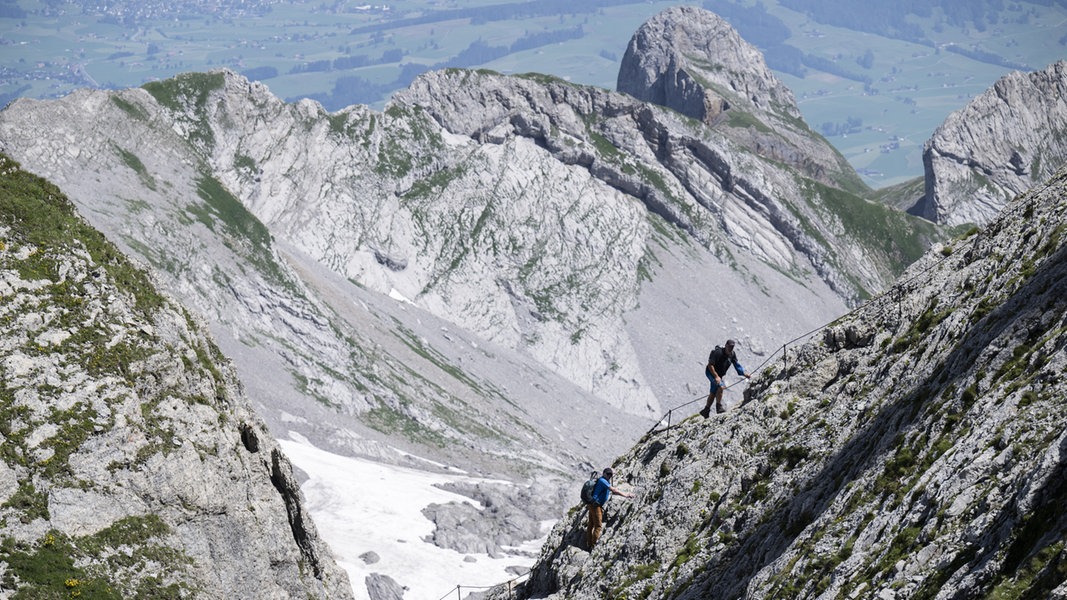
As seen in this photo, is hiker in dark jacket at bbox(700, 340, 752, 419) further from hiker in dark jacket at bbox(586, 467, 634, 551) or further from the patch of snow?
the patch of snow

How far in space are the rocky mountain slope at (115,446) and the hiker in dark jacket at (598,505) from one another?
16809 mm

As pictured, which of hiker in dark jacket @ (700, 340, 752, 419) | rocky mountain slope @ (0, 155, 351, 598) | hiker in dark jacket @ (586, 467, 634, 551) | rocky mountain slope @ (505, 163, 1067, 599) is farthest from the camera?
rocky mountain slope @ (0, 155, 351, 598)

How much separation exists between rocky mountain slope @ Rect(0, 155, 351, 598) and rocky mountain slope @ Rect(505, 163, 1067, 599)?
13.3 metres

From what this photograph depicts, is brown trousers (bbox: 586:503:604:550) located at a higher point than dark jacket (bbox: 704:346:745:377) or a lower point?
lower

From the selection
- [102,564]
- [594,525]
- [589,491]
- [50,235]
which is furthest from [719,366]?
[50,235]

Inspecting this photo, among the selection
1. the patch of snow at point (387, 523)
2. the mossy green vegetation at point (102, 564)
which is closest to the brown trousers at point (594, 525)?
the mossy green vegetation at point (102, 564)

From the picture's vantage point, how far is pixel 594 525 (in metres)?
39.4

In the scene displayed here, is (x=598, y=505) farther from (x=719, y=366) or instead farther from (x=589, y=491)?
(x=719, y=366)

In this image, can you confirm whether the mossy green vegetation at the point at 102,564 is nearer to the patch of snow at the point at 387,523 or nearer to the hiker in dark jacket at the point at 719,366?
the hiker in dark jacket at the point at 719,366

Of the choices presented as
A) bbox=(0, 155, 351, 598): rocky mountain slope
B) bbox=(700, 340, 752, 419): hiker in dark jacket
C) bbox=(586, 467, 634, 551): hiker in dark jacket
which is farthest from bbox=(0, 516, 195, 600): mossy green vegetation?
bbox=(700, 340, 752, 419): hiker in dark jacket

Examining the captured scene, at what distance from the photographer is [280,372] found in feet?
529

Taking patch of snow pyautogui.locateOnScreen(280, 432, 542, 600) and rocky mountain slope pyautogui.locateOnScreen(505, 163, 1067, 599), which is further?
patch of snow pyautogui.locateOnScreen(280, 432, 542, 600)

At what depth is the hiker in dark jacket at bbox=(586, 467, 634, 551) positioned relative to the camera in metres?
37.7

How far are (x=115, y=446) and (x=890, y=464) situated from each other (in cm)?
3152
